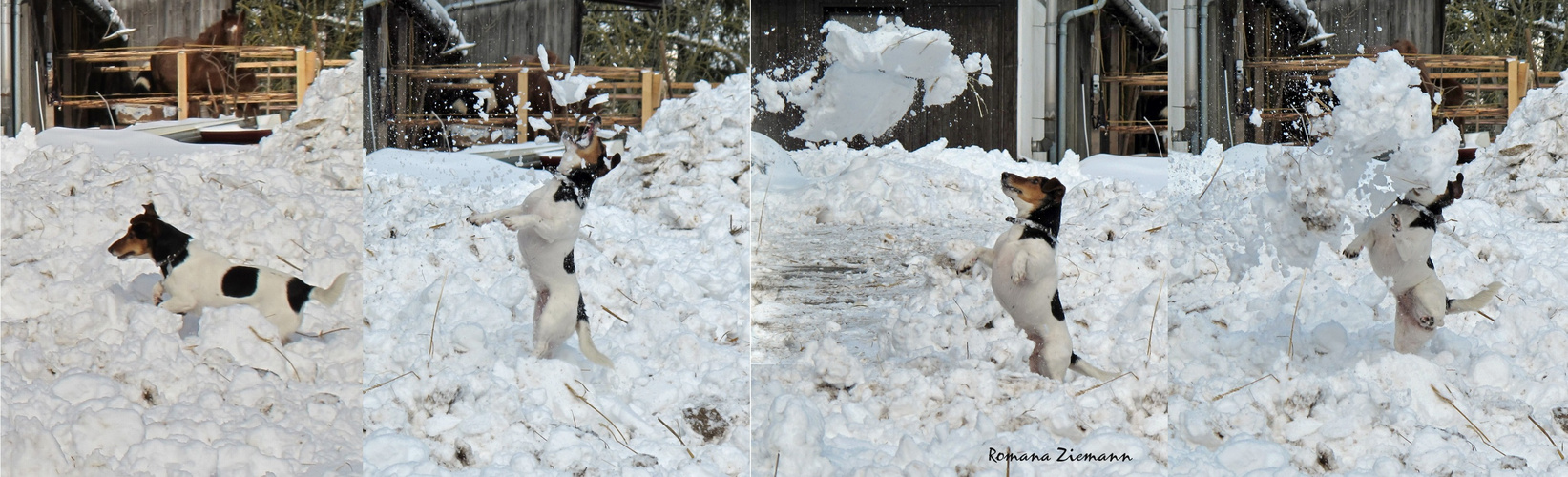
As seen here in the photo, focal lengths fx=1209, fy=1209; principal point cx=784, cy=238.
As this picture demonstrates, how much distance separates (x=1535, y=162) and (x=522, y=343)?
3.53 metres

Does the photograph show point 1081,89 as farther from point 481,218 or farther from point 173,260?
point 173,260

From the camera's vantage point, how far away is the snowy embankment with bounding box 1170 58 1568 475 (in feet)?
10.3

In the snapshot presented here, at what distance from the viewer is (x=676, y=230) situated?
4176mm

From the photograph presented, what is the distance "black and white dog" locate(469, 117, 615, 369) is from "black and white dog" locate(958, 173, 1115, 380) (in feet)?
3.20

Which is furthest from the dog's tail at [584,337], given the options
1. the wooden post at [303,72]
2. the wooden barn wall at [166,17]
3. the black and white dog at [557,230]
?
the wooden barn wall at [166,17]

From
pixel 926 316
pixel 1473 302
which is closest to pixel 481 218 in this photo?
pixel 926 316

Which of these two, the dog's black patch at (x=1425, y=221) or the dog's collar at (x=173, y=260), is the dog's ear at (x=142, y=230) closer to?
the dog's collar at (x=173, y=260)

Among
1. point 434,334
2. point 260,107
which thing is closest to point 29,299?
point 260,107

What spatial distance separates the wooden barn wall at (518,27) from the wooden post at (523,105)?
0.06 m

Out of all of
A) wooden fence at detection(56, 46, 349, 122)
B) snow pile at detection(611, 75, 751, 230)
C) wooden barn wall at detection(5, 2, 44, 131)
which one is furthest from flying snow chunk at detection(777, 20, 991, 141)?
wooden barn wall at detection(5, 2, 44, 131)

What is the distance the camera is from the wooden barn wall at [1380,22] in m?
3.38

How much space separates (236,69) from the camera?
389 centimetres

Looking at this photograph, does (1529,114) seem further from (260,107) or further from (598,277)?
(260,107)

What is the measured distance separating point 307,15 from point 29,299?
120 centimetres
